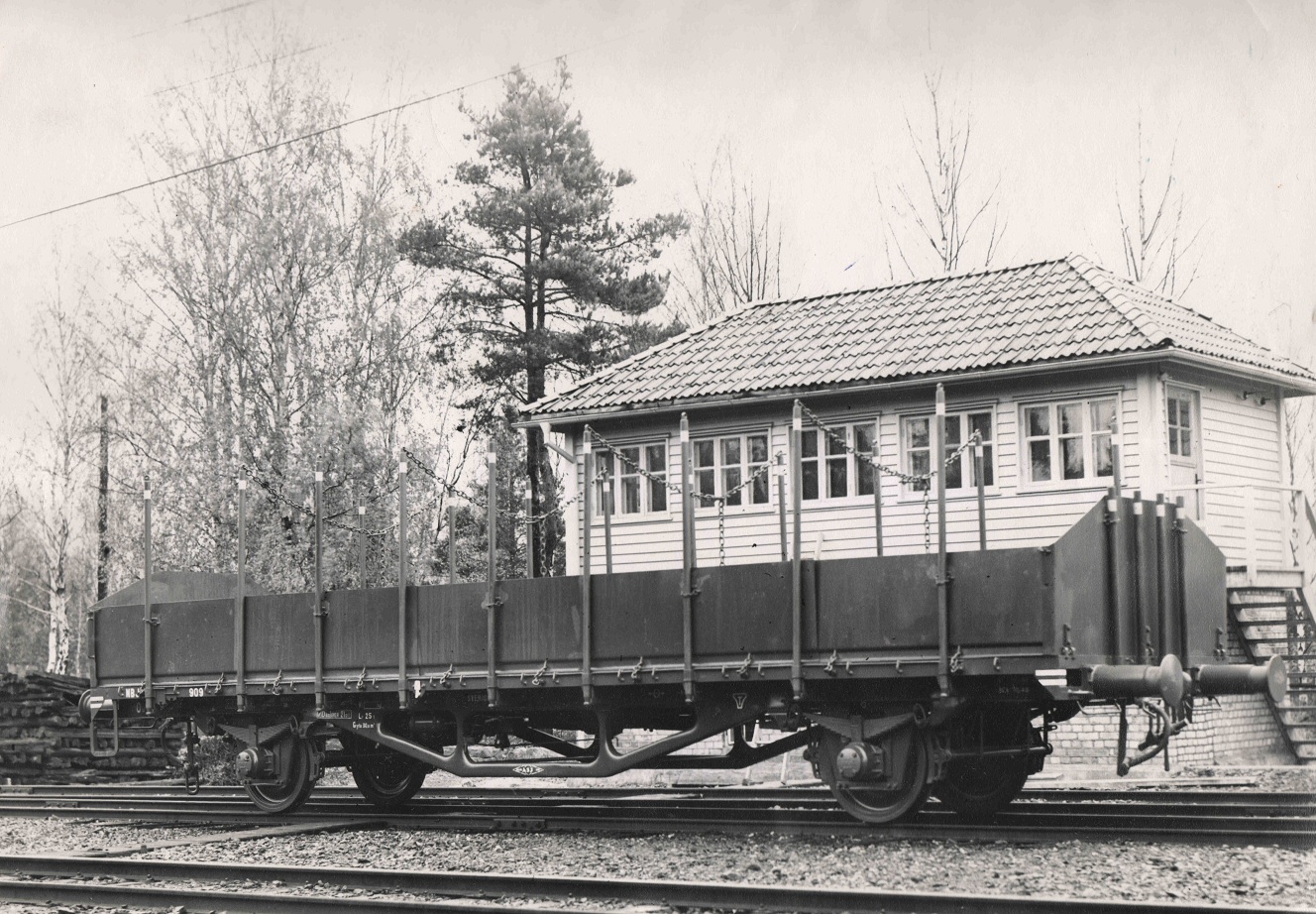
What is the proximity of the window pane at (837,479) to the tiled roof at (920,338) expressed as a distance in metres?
1.37

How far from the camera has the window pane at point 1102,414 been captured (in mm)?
18609

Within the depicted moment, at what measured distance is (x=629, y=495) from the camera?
22.6m

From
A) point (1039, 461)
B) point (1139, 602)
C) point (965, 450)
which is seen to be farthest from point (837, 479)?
point (1139, 602)

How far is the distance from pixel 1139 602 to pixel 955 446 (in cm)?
919

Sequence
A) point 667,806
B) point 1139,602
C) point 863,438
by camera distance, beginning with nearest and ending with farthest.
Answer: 1. point 1139,602
2. point 667,806
3. point 863,438

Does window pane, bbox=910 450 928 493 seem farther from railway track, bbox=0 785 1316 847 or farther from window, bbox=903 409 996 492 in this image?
railway track, bbox=0 785 1316 847

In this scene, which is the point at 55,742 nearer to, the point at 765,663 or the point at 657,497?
the point at 657,497

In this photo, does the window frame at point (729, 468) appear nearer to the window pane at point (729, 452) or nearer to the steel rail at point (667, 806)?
the window pane at point (729, 452)

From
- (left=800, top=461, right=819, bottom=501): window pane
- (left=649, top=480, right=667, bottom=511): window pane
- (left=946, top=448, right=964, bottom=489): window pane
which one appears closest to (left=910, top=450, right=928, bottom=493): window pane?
(left=946, top=448, right=964, bottom=489): window pane

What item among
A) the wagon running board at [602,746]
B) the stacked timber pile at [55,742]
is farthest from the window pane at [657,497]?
the wagon running board at [602,746]

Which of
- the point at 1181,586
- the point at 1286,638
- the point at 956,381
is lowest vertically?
the point at 1286,638

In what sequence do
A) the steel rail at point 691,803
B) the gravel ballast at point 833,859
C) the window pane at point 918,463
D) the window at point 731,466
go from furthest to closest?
the window at point 731,466 → the window pane at point 918,463 → the steel rail at point 691,803 → the gravel ballast at point 833,859

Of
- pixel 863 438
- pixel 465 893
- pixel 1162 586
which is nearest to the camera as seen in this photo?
pixel 465 893

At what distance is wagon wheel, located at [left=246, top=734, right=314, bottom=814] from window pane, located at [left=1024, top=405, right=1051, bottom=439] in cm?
1042
